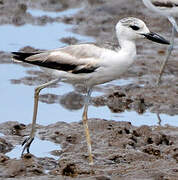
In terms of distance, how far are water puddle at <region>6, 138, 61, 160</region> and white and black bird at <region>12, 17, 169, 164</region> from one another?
24.7 inches

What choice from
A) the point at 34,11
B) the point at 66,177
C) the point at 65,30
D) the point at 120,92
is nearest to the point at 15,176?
the point at 66,177

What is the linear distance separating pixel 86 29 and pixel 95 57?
798 centimetres

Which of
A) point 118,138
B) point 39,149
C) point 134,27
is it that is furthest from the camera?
point 118,138

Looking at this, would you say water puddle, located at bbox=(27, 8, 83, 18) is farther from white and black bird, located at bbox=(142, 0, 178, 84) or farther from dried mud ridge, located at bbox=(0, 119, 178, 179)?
dried mud ridge, located at bbox=(0, 119, 178, 179)

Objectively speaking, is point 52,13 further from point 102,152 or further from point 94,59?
point 94,59

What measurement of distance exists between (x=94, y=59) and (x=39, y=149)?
56.8 inches

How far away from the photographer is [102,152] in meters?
8.88

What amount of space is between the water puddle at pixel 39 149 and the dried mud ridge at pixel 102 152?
0.09m

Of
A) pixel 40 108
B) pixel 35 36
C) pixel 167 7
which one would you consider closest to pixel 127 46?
pixel 40 108

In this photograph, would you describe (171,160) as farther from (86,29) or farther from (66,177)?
(86,29)

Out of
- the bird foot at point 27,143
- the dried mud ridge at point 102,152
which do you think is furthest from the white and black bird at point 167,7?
the bird foot at point 27,143

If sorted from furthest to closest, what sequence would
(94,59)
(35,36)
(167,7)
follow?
1. (35,36)
2. (167,7)
3. (94,59)

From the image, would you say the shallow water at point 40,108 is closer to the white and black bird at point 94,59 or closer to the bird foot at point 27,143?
the bird foot at point 27,143

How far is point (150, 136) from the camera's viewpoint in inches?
372
